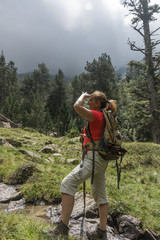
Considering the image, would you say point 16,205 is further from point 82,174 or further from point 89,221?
point 82,174

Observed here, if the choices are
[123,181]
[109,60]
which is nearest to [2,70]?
[109,60]

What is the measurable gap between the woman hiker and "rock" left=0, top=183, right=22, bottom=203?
2.35 m

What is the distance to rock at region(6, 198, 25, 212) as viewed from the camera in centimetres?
427

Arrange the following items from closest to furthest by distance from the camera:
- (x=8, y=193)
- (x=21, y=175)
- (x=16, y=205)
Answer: (x=16, y=205) < (x=8, y=193) < (x=21, y=175)

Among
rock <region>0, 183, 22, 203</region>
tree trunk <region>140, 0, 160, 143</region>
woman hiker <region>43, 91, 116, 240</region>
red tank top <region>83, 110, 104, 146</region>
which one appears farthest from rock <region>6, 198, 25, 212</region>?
tree trunk <region>140, 0, 160, 143</region>

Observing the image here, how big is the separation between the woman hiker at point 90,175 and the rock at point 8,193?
7.72 ft

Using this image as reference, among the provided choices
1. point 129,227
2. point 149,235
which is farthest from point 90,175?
point 149,235

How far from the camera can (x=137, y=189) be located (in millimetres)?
5664

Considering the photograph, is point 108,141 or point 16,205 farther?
point 16,205

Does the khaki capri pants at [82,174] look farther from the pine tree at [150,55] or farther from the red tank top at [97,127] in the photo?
the pine tree at [150,55]

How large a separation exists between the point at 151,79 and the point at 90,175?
13354 millimetres

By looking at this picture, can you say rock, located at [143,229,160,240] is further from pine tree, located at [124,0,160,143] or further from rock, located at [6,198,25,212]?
pine tree, located at [124,0,160,143]

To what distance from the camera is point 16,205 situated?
14.5 ft

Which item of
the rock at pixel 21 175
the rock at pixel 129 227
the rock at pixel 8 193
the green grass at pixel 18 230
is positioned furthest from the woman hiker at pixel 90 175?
the rock at pixel 21 175
